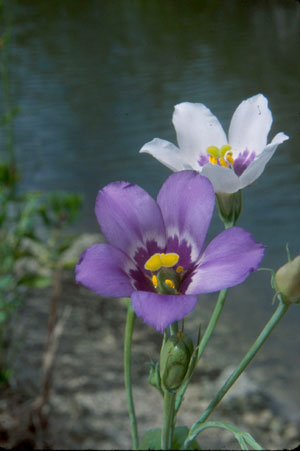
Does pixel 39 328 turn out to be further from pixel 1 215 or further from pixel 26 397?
pixel 1 215

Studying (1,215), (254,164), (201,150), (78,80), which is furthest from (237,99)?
(78,80)

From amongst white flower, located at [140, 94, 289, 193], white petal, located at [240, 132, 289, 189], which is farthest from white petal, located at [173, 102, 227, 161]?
white petal, located at [240, 132, 289, 189]

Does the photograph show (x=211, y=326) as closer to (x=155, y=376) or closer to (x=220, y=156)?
(x=155, y=376)

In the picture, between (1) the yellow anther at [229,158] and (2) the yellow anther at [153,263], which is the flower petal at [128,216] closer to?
(2) the yellow anther at [153,263]

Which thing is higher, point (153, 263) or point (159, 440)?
point (153, 263)

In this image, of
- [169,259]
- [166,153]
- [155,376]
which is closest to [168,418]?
[155,376]

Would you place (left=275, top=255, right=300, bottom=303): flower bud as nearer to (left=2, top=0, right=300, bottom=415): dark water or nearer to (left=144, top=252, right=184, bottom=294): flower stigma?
(left=144, top=252, right=184, bottom=294): flower stigma

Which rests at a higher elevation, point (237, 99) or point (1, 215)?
point (237, 99)
